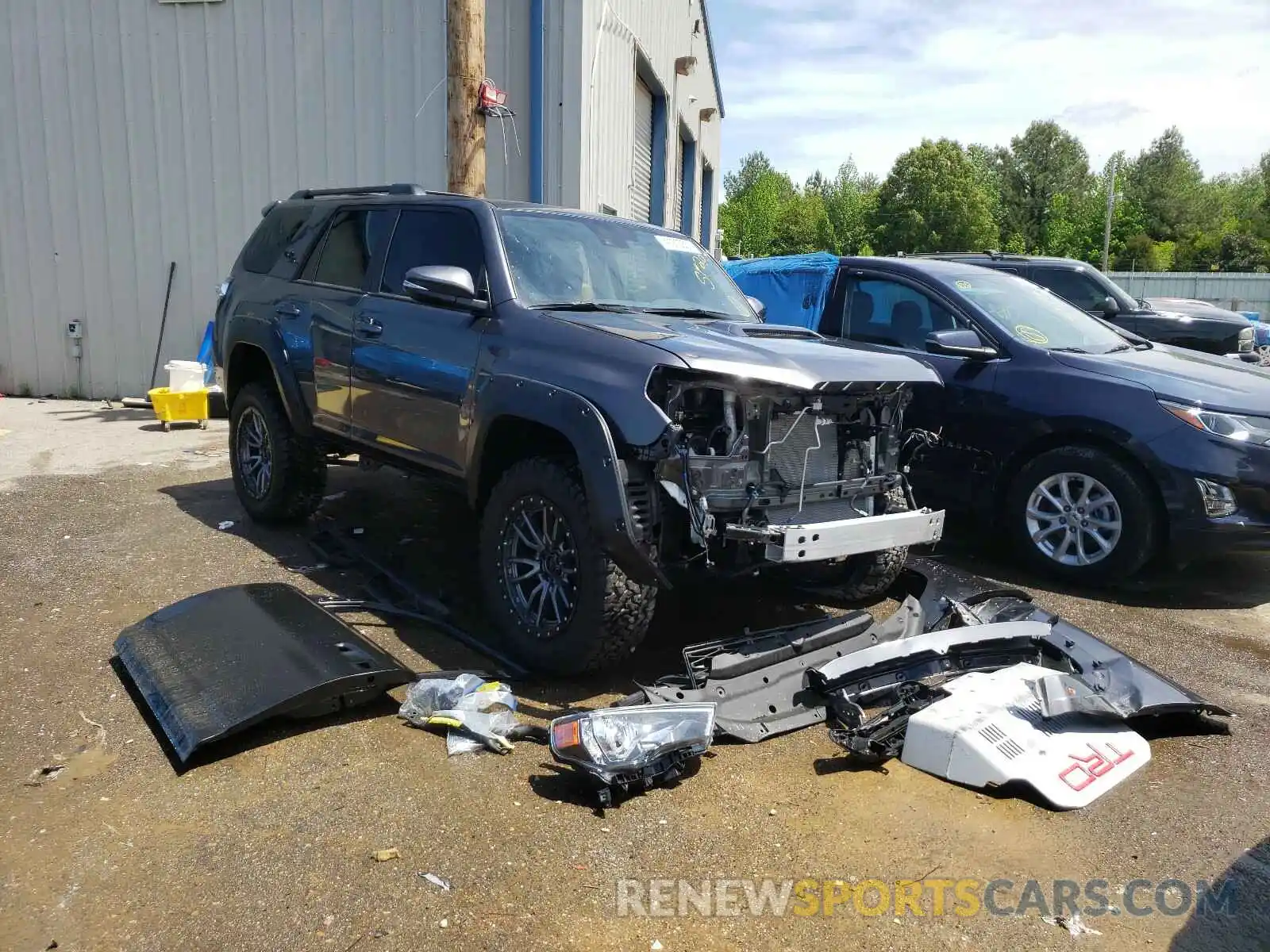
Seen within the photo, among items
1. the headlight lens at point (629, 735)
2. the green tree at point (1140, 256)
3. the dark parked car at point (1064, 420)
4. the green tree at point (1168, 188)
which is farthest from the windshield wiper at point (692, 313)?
the green tree at point (1168, 188)

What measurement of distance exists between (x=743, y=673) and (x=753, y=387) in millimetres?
1156

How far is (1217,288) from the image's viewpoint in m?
38.1

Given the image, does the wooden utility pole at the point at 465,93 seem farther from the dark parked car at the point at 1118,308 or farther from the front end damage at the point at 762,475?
the dark parked car at the point at 1118,308

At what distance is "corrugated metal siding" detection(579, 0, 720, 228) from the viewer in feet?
33.6

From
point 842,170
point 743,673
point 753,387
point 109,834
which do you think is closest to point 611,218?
point 753,387

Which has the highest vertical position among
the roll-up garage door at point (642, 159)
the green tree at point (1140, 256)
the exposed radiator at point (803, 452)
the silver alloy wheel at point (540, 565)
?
the green tree at point (1140, 256)

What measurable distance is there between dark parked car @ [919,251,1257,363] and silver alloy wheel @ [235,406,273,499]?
21.2ft

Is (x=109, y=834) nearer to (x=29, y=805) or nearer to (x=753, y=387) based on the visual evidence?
(x=29, y=805)

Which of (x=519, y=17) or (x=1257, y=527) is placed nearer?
(x=1257, y=527)

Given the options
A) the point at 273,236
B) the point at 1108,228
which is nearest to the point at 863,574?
the point at 273,236

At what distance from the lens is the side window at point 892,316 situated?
6.44 meters

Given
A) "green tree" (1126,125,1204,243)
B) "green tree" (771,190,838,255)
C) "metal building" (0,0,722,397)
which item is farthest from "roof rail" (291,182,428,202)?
"green tree" (1126,125,1204,243)

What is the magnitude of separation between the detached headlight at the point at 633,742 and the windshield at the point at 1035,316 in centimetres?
382

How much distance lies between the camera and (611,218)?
5.31 m
